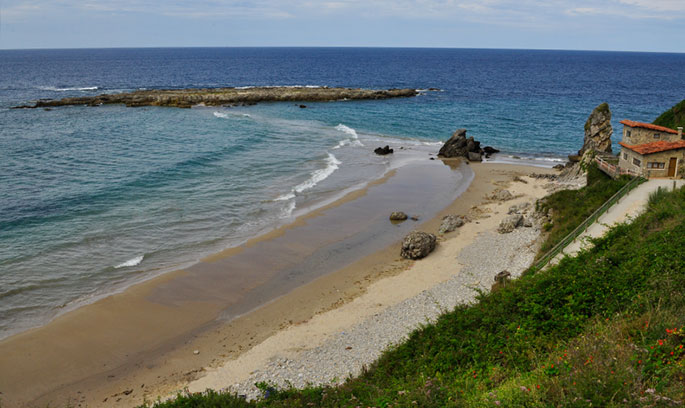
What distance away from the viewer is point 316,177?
135 feet

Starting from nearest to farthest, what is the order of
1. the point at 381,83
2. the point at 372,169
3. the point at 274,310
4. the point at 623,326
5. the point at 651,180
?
the point at 623,326, the point at 274,310, the point at 651,180, the point at 372,169, the point at 381,83

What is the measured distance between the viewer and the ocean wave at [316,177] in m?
36.1

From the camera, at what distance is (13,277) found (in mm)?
22766

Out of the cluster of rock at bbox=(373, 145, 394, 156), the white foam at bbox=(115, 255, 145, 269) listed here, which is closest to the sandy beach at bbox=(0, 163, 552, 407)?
the white foam at bbox=(115, 255, 145, 269)

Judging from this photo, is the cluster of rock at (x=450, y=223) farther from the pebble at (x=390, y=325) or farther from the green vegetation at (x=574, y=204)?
the green vegetation at (x=574, y=204)

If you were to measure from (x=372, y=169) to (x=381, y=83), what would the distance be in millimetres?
87116

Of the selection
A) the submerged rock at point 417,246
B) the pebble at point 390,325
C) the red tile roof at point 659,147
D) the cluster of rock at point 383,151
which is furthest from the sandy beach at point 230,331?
the cluster of rock at point 383,151

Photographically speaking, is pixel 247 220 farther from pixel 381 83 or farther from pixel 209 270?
pixel 381 83

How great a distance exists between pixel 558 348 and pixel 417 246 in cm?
1360

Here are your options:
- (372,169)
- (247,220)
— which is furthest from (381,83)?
(247,220)

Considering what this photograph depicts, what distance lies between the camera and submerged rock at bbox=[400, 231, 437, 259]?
81.8 ft

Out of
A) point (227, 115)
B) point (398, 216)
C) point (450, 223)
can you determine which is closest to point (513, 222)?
point (450, 223)

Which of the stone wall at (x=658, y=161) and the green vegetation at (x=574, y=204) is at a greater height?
the stone wall at (x=658, y=161)

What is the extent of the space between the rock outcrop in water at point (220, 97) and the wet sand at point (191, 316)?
211 feet
